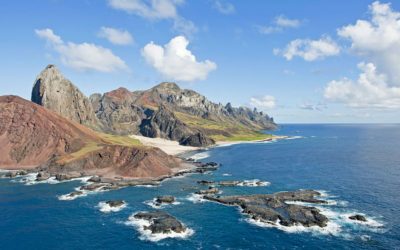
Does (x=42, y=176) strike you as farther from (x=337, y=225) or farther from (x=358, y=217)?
(x=358, y=217)

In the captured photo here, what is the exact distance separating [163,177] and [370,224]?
92798 mm

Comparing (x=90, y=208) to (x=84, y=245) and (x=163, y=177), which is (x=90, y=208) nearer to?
(x=84, y=245)

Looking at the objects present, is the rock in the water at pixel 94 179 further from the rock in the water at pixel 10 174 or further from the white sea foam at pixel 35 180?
the rock in the water at pixel 10 174

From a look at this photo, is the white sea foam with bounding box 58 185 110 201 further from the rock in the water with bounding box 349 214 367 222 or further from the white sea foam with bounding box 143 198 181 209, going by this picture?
the rock in the water with bounding box 349 214 367 222

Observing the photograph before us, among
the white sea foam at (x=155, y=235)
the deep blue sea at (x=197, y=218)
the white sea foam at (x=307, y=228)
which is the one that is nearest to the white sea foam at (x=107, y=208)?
the deep blue sea at (x=197, y=218)

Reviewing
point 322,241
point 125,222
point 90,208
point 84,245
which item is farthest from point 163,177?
point 322,241

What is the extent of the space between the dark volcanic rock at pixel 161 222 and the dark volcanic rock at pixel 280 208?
23.2 metres

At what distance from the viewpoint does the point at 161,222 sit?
96188 mm

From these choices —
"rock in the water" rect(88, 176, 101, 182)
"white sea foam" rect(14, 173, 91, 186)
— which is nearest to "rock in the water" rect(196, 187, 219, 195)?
"rock in the water" rect(88, 176, 101, 182)

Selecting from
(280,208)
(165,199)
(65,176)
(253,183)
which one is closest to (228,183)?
(253,183)

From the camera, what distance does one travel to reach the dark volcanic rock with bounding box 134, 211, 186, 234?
9281 cm

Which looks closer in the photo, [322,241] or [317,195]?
[322,241]

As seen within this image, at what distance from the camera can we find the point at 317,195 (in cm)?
12725

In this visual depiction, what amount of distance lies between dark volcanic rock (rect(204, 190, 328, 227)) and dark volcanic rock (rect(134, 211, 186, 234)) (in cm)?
2318
